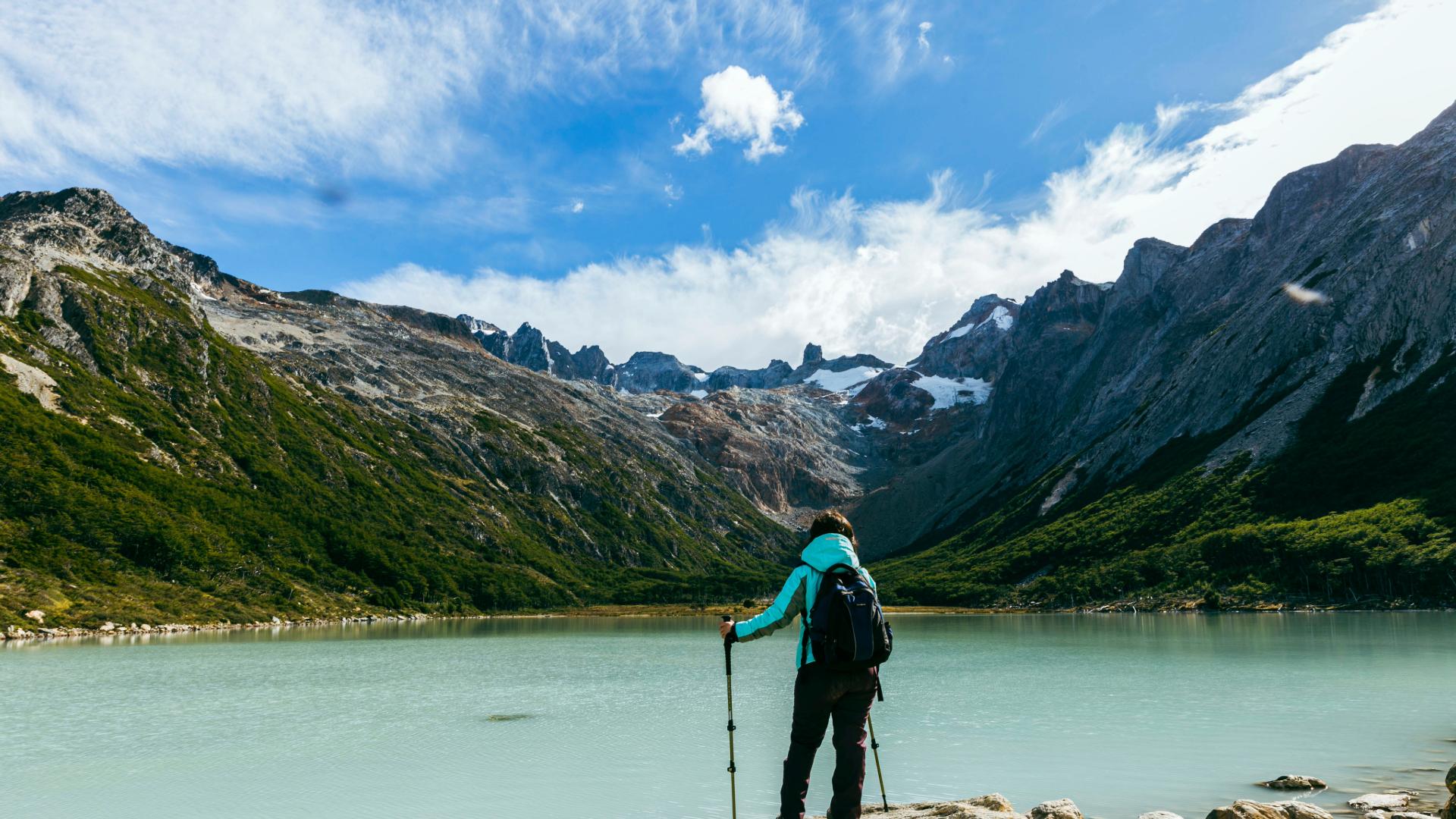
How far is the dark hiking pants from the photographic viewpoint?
9.63 metres

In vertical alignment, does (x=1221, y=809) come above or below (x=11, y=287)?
below

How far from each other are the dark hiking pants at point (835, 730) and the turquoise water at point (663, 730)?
8544 mm

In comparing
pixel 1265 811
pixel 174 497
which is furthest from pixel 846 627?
pixel 174 497

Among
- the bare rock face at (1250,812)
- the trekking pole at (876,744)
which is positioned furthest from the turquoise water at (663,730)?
the trekking pole at (876,744)

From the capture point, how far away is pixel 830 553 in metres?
9.73

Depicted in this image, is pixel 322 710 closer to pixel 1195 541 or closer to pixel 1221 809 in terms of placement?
pixel 1221 809

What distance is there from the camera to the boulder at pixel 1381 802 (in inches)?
597

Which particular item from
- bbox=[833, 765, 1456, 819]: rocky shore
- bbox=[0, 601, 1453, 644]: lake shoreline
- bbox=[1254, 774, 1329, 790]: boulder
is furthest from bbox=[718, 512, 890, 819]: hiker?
bbox=[0, 601, 1453, 644]: lake shoreline

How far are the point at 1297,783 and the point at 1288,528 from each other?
133229mm

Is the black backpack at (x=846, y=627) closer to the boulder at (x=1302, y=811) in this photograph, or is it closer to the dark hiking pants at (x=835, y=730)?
the dark hiking pants at (x=835, y=730)

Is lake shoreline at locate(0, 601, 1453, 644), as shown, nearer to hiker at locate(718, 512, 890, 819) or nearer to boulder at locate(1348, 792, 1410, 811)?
boulder at locate(1348, 792, 1410, 811)

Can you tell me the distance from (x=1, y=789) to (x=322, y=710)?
50.4 feet

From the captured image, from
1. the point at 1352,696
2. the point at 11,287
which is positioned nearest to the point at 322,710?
the point at 1352,696

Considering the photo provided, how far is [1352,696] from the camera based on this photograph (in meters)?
32.6
